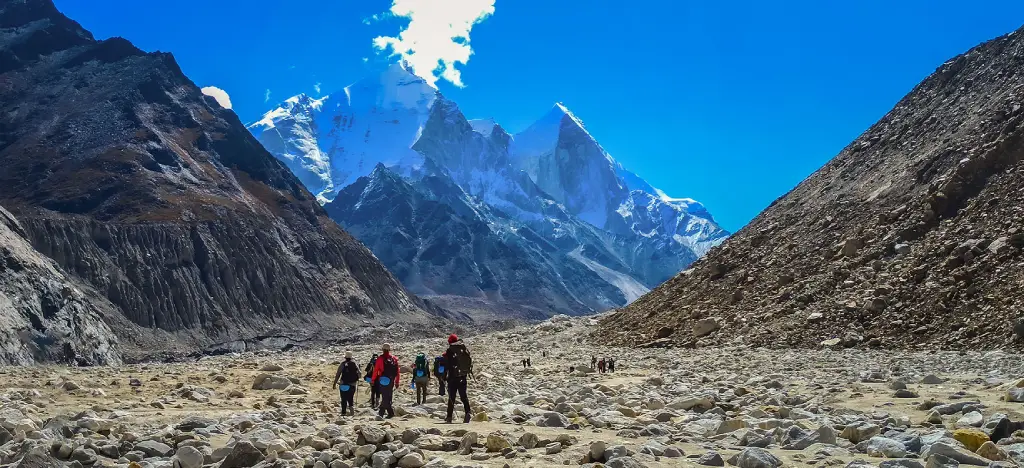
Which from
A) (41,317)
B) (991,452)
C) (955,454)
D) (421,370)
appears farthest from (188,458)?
(41,317)

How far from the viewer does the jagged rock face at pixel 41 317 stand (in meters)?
62.6

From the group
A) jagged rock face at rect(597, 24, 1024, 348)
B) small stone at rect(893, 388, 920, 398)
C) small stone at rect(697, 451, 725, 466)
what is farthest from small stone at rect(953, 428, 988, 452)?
jagged rock face at rect(597, 24, 1024, 348)

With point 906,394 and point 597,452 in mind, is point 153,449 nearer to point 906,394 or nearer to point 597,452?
point 597,452

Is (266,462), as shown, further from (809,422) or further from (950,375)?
(950,375)

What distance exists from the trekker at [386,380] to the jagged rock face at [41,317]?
54418 millimetres

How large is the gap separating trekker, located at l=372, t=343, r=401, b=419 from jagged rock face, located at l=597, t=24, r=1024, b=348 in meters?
18.4

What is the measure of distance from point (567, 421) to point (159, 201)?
123 m

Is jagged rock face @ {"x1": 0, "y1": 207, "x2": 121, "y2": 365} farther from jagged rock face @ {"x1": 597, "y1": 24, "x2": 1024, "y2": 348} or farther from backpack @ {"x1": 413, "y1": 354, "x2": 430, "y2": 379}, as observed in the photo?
backpack @ {"x1": 413, "y1": 354, "x2": 430, "y2": 379}

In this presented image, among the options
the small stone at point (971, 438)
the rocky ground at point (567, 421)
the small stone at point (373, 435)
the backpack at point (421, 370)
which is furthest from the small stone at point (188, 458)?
the backpack at point (421, 370)

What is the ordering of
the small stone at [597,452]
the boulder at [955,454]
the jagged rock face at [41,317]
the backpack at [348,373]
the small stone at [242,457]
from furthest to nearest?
the jagged rock face at [41,317], the backpack at [348,373], the small stone at [242,457], the small stone at [597,452], the boulder at [955,454]

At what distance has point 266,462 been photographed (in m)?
8.55

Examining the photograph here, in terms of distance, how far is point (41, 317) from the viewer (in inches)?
2650

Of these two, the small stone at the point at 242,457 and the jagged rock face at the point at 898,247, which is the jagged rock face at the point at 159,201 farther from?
the small stone at the point at 242,457

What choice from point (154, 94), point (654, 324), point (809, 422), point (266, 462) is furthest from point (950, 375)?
point (154, 94)
